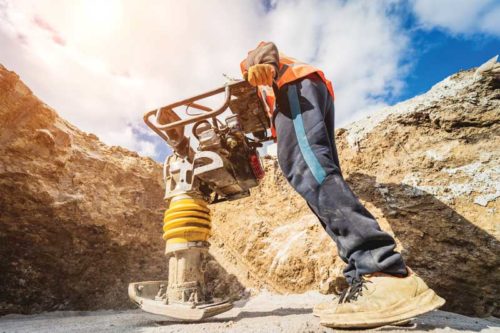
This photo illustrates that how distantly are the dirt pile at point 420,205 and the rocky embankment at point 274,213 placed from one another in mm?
11

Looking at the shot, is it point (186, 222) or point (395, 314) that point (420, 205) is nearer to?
point (395, 314)

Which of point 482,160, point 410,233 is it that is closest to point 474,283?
point 410,233

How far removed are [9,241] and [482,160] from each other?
4622 millimetres

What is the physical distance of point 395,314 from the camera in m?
1.33

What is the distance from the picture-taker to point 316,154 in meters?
1.70

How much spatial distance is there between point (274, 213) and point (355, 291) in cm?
212

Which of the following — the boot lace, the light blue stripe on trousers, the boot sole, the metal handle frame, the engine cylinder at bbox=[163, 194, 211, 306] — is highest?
the metal handle frame

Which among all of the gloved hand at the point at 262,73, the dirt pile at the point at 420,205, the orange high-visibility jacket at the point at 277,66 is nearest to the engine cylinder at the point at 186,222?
the orange high-visibility jacket at the point at 277,66

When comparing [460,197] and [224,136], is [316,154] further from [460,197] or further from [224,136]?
[460,197]

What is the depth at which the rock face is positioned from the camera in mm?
2818

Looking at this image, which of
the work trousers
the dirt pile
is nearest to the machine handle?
the work trousers

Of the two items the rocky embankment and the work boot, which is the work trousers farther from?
the rocky embankment

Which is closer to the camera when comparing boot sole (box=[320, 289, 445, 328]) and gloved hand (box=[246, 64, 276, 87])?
boot sole (box=[320, 289, 445, 328])

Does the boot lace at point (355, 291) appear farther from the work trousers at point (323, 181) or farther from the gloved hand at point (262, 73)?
the gloved hand at point (262, 73)
